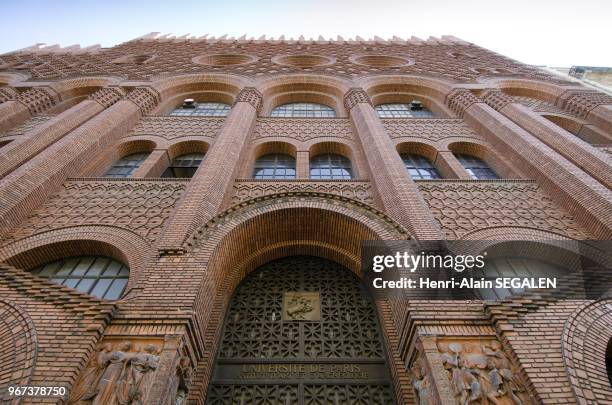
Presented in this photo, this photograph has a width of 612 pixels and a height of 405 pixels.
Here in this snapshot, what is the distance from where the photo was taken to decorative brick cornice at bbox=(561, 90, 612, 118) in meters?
10.2

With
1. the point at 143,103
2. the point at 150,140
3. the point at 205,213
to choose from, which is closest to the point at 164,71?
A: the point at 143,103

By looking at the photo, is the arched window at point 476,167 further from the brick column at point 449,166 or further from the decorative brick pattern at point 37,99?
the decorative brick pattern at point 37,99

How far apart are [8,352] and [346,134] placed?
8.19 metres

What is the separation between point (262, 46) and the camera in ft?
56.1

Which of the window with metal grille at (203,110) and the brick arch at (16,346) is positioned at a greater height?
the window with metal grille at (203,110)

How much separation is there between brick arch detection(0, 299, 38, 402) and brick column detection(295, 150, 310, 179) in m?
5.49

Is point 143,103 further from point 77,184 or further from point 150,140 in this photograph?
point 77,184

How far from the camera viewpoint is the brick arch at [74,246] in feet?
17.4

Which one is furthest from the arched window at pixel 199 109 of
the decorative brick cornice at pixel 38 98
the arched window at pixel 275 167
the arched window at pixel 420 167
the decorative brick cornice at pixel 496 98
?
the decorative brick cornice at pixel 496 98

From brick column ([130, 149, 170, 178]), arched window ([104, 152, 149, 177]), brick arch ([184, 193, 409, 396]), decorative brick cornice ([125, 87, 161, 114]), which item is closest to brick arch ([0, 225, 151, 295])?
brick arch ([184, 193, 409, 396])

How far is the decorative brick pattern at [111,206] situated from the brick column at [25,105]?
4051 millimetres

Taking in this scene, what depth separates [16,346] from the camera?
11.3ft

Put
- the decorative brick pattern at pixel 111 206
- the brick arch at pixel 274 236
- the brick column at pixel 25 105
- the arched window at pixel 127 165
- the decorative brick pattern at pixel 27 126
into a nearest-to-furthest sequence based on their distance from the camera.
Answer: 1. the brick arch at pixel 274 236
2. the decorative brick pattern at pixel 111 206
3. the arched window at pixel 127 165
4. the decorative brick pattern at pixel 27 126
5. the brick column at pixel 25 105

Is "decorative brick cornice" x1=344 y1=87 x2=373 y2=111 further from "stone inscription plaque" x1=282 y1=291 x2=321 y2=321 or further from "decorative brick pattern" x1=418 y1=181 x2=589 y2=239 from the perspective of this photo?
"stone inscription plaque" x1=282 y1=291 x2=321 y2=321
